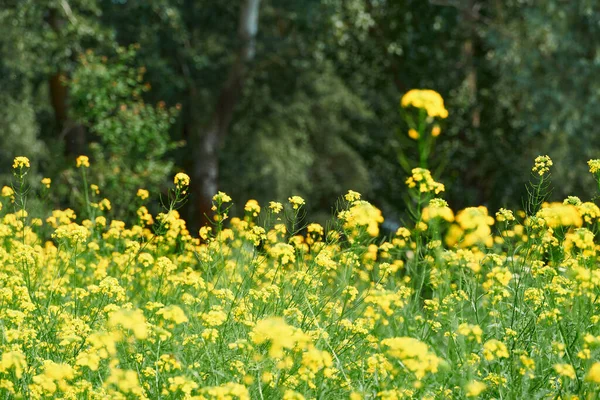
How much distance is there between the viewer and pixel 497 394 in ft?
11.9

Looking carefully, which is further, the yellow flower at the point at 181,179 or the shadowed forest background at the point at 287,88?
the shadowed forest background at the point at 287,88

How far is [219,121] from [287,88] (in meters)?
1.87

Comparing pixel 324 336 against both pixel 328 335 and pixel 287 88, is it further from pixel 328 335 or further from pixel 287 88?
pixel 287 88

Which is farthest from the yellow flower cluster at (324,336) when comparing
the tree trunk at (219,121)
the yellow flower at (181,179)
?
the tree trunk at (219,121)

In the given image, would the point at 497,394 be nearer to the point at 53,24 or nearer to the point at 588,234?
the point at 588,234

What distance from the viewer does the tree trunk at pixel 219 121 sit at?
15.1 metres

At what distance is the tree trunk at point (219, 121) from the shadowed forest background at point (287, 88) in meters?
0.03

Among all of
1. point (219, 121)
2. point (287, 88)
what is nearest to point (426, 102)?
point (219, 121)

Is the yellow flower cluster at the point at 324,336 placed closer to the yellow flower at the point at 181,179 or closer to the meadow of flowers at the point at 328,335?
the meadow of flowers at the point at 328,335

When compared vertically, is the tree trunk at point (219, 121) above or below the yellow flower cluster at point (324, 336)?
above

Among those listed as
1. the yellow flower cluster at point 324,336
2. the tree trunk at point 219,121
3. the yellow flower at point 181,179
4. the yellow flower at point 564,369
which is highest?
the tree trunk at point 219,121

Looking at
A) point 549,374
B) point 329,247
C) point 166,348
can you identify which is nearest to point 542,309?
point 549,374

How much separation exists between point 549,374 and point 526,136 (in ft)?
43.9

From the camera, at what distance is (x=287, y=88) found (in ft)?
55.4
